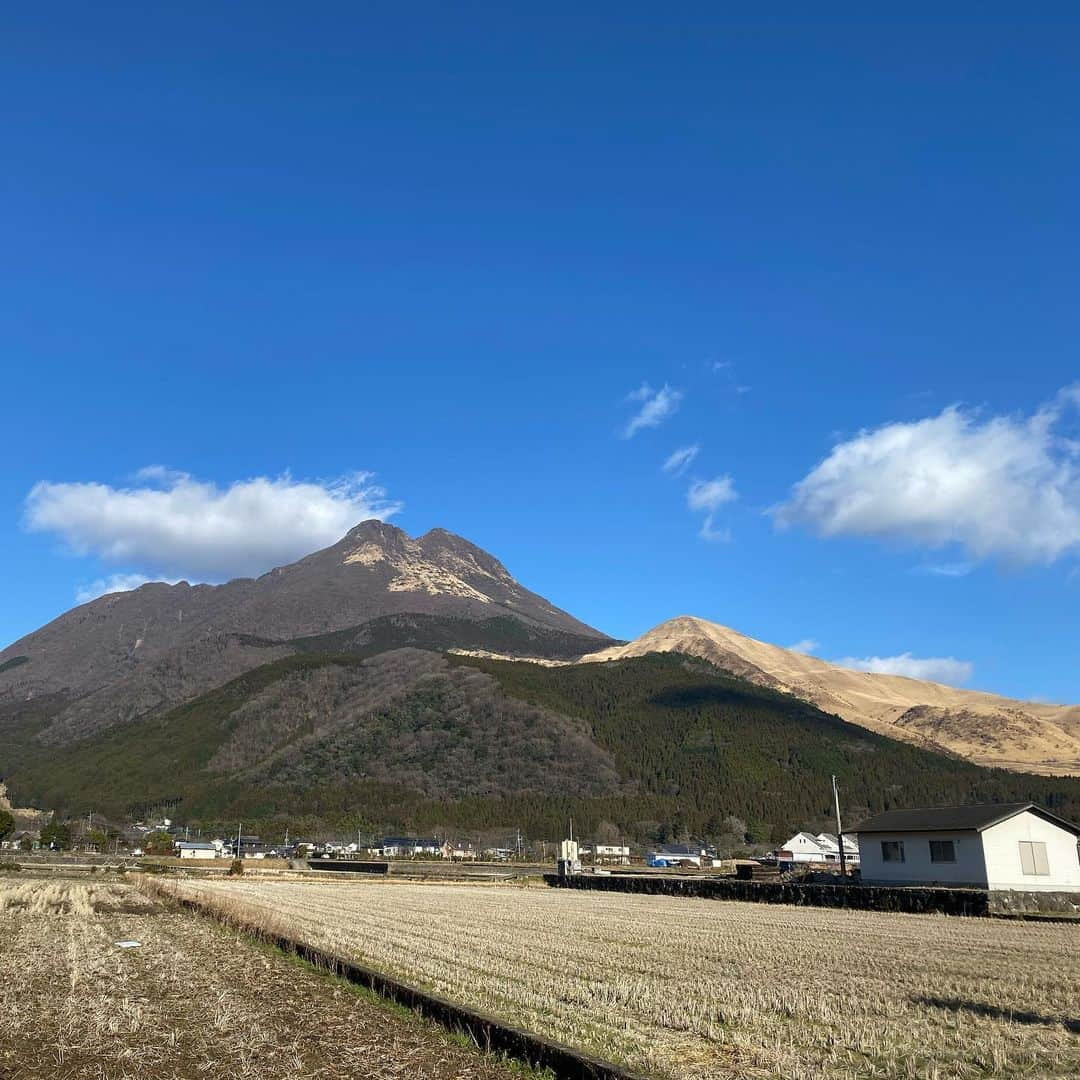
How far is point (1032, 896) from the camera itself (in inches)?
1471

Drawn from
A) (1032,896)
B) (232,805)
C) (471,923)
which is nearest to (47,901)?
(471,923)

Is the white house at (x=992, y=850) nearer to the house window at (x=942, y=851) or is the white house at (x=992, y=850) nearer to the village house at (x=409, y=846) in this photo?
the house window at (x=942, y=851)

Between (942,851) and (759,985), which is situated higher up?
(942,851)

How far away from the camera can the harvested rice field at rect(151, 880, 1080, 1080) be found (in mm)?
10531

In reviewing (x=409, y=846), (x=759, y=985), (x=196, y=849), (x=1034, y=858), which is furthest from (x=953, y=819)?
(x=196, y=849)

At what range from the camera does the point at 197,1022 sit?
502 inches

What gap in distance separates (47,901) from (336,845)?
125218 millimetres

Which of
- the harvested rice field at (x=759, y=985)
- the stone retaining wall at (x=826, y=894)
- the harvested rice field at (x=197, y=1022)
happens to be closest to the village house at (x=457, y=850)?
the stone retaining wall at (x=826, y=894)

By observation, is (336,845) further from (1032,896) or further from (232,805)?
(1032,896)

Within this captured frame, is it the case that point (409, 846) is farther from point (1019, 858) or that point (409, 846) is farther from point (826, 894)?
point (1019, 858)

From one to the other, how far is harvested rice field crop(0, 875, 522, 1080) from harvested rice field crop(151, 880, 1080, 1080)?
1.42m

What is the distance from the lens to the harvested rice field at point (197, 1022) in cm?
1034

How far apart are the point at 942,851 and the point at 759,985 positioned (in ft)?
117

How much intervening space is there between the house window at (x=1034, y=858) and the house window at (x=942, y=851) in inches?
121
